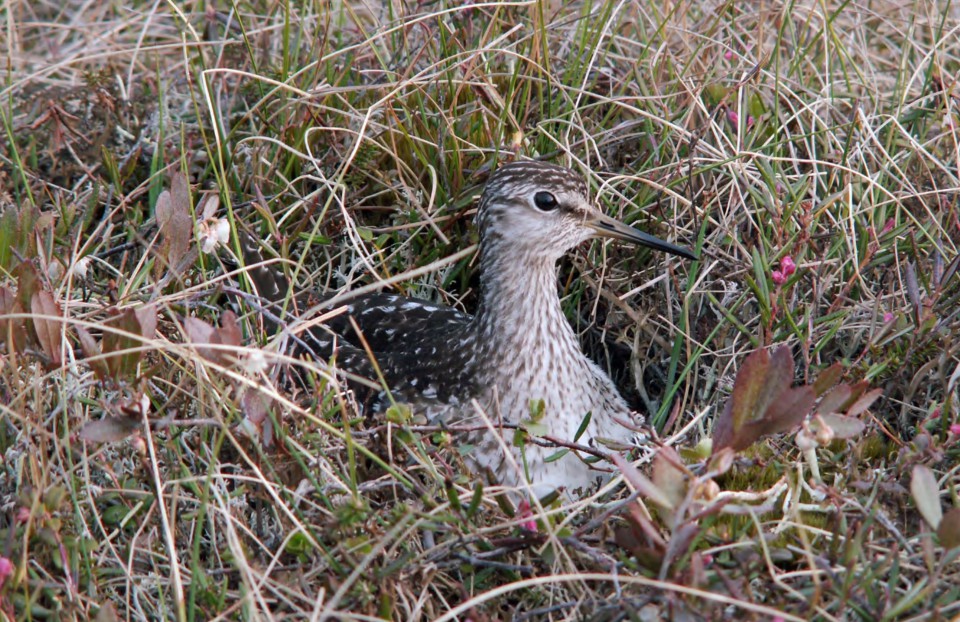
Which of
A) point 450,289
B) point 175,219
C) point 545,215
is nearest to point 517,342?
point 545,215

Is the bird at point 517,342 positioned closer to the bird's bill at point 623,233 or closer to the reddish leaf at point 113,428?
the bird's bill at point 623,233

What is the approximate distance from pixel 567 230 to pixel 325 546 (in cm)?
148

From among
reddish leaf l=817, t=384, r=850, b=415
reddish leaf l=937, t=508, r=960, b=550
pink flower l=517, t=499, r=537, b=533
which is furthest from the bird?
reddish leaf l=937, t=508, r=960, b=550

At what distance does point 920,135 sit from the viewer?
4.44m

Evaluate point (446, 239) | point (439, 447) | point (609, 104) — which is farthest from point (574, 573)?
point (609, 104)

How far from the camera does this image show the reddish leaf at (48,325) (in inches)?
119

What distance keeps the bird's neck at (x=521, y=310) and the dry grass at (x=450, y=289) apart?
1.28 feet

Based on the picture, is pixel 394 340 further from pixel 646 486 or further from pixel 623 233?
pixel 646 486

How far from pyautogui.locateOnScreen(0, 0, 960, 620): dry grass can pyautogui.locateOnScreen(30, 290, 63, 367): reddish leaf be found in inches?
0.7

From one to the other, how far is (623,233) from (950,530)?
1704 mm

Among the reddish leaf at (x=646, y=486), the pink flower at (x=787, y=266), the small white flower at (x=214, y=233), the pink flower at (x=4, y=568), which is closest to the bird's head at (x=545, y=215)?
the pink flower at (x=787, y=266)

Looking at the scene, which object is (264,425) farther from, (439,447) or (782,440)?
(782,440)

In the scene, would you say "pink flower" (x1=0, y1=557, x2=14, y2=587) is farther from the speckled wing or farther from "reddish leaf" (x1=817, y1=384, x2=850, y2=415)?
"reddish leaf" (x1=817, y1=384, x2=850, y2=415)

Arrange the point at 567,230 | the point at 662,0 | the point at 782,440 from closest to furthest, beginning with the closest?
the point at 782,440
the point at 567,230
the point at 662,0
